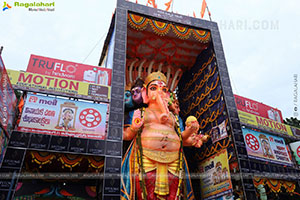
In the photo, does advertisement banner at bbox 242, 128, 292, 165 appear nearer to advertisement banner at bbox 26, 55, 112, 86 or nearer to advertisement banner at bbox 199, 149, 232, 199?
advertisement banner at bbox 199, 149, 232, 199

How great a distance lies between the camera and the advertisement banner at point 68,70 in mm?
9055

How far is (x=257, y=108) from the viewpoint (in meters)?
12.6

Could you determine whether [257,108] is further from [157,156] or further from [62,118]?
[62,118]

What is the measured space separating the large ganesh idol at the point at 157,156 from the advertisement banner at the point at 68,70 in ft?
6.42

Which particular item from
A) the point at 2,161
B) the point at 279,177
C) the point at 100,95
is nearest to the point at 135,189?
the point at 100,95

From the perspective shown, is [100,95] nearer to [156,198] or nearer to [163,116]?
[163,116]

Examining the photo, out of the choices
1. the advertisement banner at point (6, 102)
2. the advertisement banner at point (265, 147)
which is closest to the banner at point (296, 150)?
the advertisement banner at point (265, 147)

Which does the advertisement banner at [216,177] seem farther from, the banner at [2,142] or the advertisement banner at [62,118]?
the banner at [2,142]

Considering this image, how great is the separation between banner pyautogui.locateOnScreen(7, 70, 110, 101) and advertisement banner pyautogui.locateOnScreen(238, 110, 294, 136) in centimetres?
625

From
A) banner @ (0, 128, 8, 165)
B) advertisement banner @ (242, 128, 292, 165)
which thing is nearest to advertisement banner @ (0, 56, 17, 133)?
banner @ (0, 128, 8, 165)

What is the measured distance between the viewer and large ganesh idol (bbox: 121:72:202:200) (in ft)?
26.3

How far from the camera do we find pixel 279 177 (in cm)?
1005

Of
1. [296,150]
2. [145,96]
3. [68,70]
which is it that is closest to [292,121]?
[296,150]

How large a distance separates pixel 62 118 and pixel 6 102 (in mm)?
1746
